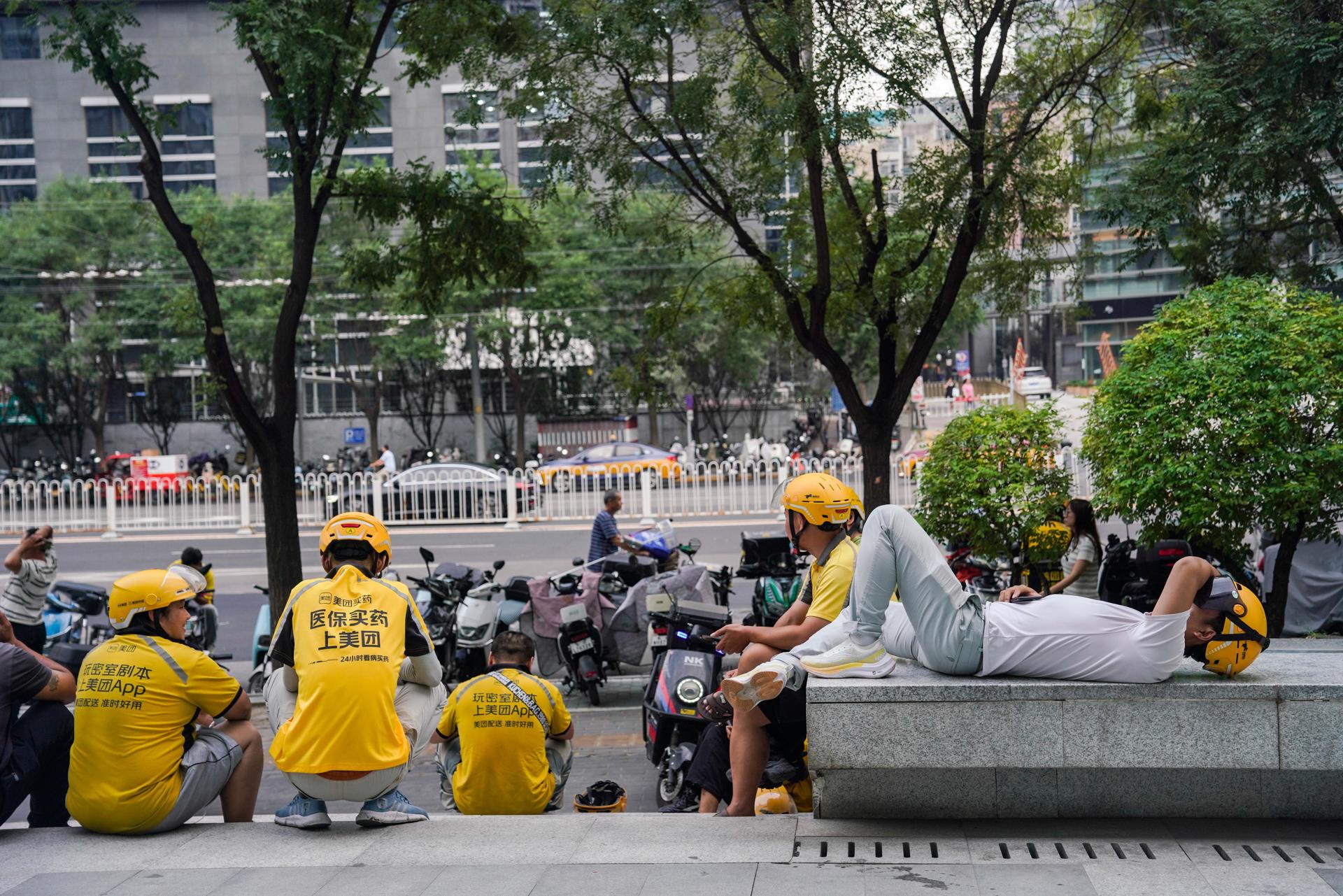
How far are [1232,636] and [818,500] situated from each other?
178cm

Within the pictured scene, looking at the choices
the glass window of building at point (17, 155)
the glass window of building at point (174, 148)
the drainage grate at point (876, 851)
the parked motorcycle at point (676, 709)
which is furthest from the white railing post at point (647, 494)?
the glass window of building at point (17, 155)

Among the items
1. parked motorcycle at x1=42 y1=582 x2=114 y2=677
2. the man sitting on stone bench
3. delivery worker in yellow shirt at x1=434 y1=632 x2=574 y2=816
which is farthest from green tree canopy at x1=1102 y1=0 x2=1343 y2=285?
parked motorcycle at x1=42 y1=582 x2=114 y2=677

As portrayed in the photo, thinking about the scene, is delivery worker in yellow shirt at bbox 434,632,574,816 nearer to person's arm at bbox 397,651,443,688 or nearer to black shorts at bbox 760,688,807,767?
person's arm at bbox 397,651,443,688

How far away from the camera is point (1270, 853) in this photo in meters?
4.67

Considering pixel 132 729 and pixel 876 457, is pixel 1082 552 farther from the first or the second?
pixel 132 729

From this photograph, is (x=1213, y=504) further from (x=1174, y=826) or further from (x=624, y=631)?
(x=624, y=631)

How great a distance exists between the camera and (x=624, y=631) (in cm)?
1016

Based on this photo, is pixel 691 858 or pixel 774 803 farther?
pixel 774 803

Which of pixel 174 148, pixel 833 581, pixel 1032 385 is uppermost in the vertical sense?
pixel 174 148

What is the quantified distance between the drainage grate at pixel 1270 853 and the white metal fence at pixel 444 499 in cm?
1992

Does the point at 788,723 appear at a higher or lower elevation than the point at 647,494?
higher

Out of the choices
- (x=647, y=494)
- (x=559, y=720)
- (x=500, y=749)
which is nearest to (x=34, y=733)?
(x=500, y=749)

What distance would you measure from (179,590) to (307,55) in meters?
5.30

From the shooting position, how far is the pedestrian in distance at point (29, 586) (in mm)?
10484
